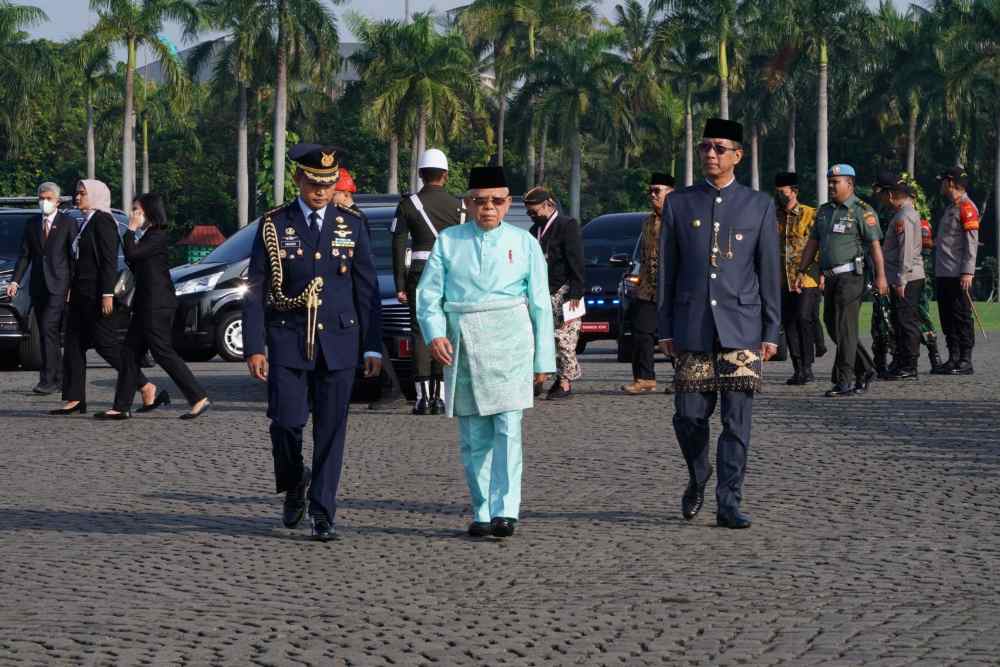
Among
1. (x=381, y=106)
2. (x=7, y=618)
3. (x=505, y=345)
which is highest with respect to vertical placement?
(x=381, y=106)

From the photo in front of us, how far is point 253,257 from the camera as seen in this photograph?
849 centimetres

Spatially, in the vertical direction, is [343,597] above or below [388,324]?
Answer: below

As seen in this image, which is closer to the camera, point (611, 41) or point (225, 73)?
point (225, 73)

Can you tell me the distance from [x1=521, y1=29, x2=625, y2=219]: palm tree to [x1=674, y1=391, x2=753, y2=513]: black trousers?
77615 millimetres

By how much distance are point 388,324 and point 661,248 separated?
20.2 ft

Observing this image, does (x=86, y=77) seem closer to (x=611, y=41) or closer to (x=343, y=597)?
(x=611, y=41)

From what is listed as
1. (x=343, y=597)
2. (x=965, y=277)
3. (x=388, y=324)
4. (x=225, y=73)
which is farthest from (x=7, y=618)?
A: (x=225, y=73)

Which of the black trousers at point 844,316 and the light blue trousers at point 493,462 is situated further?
the black trousers at point 844,316

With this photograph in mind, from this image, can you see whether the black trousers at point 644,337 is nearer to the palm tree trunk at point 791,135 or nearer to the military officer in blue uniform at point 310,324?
the military officer in blue uniform at point 310,324

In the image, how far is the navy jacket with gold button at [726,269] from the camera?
8727 mm

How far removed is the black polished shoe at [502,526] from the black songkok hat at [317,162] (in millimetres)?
1667

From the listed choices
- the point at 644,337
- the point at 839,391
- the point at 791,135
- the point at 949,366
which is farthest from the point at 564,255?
the point at 791,135

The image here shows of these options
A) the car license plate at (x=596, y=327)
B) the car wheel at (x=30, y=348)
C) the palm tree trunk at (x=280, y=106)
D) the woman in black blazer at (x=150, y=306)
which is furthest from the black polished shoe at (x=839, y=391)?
the palm tree trunk at (x=280, y=106)

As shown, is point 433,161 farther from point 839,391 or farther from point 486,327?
point 486,327
